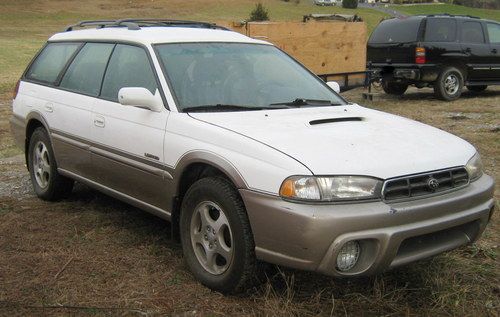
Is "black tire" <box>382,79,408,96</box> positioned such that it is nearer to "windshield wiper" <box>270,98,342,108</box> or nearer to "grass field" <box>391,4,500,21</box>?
"windshield wiper" <box>270,98,342,108</box>

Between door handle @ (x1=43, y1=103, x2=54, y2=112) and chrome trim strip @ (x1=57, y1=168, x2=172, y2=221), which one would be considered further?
door handle @ (x1=43, y1=103, x2=54, y2=112)

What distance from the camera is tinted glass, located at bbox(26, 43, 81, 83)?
5395 millimetres

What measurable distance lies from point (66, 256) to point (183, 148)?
4.07ft

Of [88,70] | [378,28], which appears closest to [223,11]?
[378,28]

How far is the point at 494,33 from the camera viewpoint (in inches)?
537

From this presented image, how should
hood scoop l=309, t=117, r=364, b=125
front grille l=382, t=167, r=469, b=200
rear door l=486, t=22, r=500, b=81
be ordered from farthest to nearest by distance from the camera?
rear door l=486, t=22, r=500, b=81, hood scoop l=309, t=117, r=364, b=125, front grille l=382, t=167, r=469, b=200

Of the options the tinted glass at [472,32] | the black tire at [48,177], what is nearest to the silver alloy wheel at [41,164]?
the black tire at [48,177]

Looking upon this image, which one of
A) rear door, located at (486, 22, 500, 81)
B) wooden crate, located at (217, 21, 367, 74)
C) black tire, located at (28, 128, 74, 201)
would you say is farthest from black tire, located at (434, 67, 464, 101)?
black tire, located at (28, 128, 74, 201)

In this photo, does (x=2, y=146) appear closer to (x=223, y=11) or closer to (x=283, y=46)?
(x=283, y=46)

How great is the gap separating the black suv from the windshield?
8305 mm

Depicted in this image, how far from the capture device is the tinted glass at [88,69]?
15.8 feet

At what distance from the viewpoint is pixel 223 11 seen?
2232 inches

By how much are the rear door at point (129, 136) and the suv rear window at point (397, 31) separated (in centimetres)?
911

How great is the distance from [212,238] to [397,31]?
1027cm
